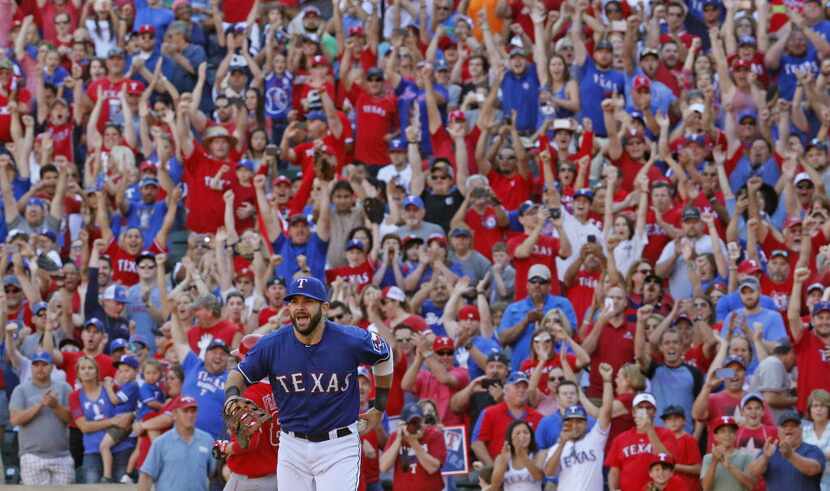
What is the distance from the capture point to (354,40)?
21.6m

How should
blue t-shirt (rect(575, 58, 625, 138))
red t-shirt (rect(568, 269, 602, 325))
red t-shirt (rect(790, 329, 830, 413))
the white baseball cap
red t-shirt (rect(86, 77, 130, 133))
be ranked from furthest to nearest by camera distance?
red t-shirt (rect(86, 77, 130, 133)) → blue t-shirt (rect(575, 58, 625, 138)) → red t-shirt (rect(568, 269, 602, 325)) → red t-shirt (rect(790, 329, 830, 413)) → the white baseball cap

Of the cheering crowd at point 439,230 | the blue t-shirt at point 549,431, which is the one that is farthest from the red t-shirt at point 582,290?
the blue t-shirt at point 549,431

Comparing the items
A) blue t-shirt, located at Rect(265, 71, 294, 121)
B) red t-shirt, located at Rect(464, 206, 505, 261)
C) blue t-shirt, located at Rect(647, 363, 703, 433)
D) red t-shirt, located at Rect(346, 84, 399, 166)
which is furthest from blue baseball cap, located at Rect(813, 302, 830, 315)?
blue t-shirt, located at Rect(265, 71, 294, 121)

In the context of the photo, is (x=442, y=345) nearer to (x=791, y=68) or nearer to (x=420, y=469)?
(x=420, y=469)

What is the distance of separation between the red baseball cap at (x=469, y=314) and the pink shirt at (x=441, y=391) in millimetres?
759

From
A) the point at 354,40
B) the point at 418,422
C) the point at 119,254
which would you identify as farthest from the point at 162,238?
the point at 418,422

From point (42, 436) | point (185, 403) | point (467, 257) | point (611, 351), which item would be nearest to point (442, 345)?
point (611, 351)

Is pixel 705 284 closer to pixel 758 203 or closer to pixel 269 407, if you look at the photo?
pixel 758 203

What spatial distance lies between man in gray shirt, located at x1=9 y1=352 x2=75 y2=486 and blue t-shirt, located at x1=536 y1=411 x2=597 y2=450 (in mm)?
4042

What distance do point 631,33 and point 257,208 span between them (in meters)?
4.60

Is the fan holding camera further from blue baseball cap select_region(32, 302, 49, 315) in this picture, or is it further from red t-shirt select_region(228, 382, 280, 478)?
blue baseball cap select_region(32, 302, 49, 315)

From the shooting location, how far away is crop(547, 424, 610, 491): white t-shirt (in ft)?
50.5

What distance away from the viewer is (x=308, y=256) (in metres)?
18.6

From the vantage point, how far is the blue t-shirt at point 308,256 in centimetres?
1855
